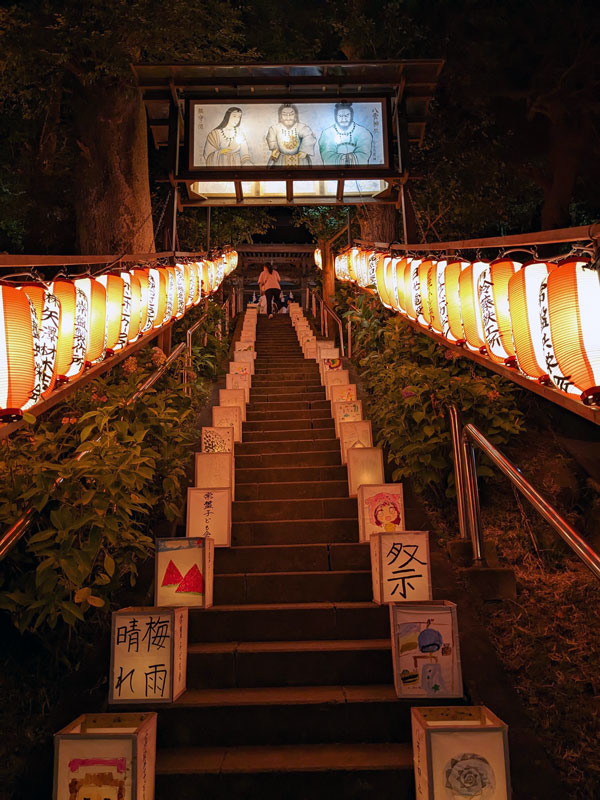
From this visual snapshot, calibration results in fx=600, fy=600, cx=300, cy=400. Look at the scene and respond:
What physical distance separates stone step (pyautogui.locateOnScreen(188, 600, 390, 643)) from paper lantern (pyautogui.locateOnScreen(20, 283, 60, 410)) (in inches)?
100

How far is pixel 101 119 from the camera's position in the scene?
33.0 feet

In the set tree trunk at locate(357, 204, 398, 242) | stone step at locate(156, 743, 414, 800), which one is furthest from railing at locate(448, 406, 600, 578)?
tree trunk at locate(357, 204, 398, 242)

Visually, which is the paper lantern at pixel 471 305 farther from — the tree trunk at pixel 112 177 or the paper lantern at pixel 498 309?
the tree trunk at pixel 112 177

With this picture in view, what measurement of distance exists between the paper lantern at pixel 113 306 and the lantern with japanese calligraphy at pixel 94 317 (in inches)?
11.2

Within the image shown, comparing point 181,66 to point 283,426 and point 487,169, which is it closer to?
point 283,426

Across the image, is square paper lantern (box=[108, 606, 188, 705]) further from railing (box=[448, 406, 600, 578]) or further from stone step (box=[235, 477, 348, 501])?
stone step (box=[235, 477, 348, 501])

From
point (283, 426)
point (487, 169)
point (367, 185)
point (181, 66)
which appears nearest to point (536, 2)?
point (487, 169)

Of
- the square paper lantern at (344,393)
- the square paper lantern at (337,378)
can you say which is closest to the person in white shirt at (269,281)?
the square paper lantern at (337,378)

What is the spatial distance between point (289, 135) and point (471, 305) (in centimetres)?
558

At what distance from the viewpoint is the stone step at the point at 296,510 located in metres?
7.10

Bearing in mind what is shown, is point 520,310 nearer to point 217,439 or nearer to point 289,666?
point 289,666

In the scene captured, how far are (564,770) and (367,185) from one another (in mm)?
9387

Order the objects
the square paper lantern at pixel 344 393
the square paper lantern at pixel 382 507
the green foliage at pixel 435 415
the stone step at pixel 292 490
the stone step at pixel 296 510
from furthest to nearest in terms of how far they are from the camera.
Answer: the square paper lantern at pixel 344 393
the stone step at pixel 292 490
the stone step at pixel 296 510
the green foliage at pixel 435 415
the square paper lantern at pixel 382 507

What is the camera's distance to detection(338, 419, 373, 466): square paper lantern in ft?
26.0
